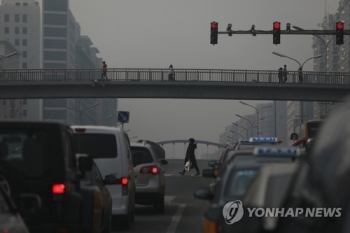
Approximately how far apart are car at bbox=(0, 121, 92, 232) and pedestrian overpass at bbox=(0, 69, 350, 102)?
196 feet

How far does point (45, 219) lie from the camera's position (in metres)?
10.7

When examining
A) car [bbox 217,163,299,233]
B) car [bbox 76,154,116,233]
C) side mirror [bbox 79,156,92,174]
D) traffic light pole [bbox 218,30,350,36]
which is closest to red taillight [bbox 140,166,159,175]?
car [bbox 76,154,116,233]

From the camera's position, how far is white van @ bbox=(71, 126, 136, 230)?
53.6 ft

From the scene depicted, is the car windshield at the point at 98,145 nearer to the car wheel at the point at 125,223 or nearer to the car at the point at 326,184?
the car wheel at the point at 125,223

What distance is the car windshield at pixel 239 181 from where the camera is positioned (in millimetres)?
10039

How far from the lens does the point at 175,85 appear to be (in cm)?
7181

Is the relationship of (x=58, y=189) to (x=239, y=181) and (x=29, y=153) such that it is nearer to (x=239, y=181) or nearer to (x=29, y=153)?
(x=29, y=153)

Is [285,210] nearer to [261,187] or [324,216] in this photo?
[324,216]

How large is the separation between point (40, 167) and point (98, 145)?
5.71m

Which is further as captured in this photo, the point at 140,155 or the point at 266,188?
the point at 140,155

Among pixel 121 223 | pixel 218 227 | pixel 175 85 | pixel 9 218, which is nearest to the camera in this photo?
pixel 9 218

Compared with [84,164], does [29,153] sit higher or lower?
higher

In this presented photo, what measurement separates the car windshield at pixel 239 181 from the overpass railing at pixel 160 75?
60391 mm

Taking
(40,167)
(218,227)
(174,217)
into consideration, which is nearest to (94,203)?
(40,167)
